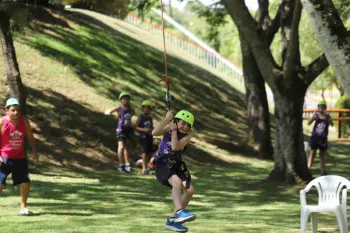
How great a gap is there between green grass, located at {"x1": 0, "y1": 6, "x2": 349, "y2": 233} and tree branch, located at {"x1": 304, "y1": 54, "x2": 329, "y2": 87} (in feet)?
7.32

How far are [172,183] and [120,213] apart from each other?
270cm

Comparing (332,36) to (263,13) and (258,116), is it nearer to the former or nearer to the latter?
(263,13)

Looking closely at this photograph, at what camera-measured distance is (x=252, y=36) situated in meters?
15.5

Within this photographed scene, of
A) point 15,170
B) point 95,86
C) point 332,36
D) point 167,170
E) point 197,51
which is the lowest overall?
point 15,170

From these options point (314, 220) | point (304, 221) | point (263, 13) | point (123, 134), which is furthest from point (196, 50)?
point (304, 221)

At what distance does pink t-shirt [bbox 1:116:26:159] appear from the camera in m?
11.5

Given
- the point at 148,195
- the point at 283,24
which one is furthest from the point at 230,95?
the point at 148,195

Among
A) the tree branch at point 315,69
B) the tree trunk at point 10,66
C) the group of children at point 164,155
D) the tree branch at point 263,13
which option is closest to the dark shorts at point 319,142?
the tree branch at point 315,69

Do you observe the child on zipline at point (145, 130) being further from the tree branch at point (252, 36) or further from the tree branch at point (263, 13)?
the tree branch at point (263, 13)

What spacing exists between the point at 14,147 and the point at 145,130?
638 centimetres

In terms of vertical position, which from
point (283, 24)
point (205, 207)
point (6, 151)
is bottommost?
point (205, 207)

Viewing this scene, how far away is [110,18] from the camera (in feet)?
111

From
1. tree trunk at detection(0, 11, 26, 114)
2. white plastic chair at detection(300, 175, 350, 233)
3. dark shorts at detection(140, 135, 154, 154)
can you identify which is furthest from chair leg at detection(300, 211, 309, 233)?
dark shorts at detection(140, 135, 154, 154)

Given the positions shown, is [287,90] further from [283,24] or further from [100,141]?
[100,141]
